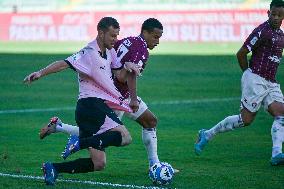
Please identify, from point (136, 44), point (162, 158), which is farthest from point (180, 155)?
point (136, 44)

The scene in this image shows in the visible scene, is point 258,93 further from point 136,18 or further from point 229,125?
point 136,18

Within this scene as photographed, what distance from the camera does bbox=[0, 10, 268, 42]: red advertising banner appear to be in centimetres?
3834

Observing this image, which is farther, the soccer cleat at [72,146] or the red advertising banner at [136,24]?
the red advertising banner at [136,24]

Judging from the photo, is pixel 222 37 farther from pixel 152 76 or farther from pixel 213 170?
pixel 213 170

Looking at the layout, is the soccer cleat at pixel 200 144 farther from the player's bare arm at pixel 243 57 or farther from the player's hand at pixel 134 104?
the player's hand at pixel 134 104

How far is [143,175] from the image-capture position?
10984 mm

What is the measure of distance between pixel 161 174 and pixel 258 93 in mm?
2569

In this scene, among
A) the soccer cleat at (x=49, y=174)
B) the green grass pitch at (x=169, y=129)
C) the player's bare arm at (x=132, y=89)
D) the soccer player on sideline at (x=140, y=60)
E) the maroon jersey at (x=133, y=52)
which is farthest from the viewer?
the green grass pitch at (x=169, y=129)

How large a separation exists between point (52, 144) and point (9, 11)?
3283 centimetres

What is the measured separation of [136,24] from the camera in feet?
134

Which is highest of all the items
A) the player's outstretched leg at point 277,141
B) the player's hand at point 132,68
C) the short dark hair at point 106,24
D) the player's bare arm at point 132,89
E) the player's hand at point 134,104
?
the short dark hair at point 106,24

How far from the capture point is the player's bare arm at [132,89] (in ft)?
34.3

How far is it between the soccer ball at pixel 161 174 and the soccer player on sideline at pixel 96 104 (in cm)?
51

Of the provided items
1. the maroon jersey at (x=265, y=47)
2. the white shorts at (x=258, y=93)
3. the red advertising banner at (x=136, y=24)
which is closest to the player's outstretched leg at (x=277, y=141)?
the white shorts at (x=258, y=93)
